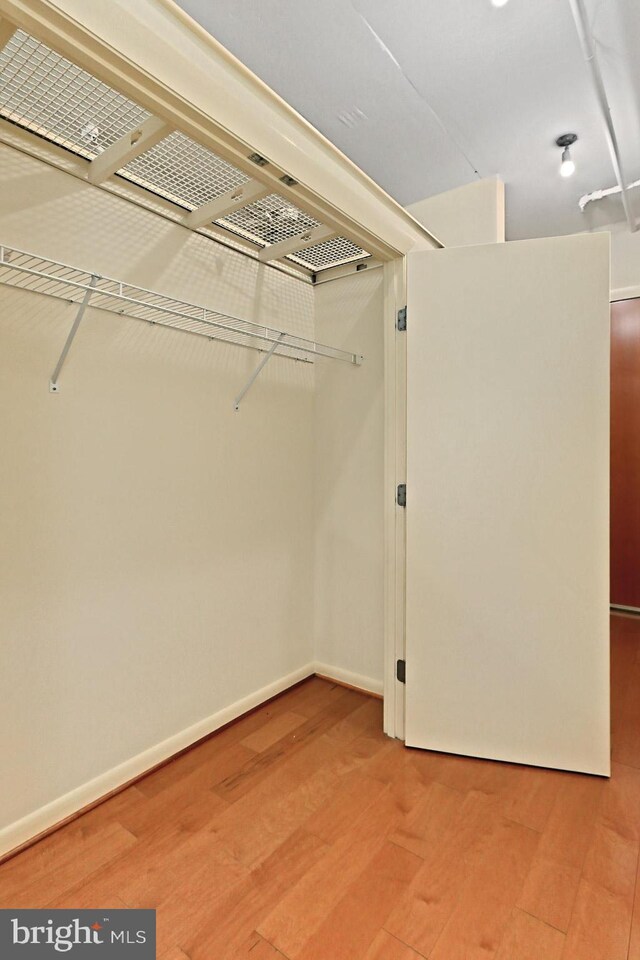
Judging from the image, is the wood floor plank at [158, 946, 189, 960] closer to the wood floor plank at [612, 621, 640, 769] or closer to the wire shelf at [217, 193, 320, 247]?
the wood floor plank at [612, 621, 640, 769]

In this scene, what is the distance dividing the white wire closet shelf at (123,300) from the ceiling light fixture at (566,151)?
1.36 m

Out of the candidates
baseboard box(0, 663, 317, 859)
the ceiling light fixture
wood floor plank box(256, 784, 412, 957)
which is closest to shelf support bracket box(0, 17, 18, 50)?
baseboard box(0, 663, 317, 859)

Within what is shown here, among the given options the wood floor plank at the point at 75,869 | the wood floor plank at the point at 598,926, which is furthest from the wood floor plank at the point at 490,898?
the wood floor plank at the point at 75,869

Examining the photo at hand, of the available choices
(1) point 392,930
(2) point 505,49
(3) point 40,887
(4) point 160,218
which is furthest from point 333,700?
(2) point 505,49

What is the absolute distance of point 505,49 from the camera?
70.6 inches

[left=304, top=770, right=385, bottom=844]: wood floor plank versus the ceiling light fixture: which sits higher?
the ceiling light fixture

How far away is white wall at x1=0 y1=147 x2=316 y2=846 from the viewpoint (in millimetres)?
1495

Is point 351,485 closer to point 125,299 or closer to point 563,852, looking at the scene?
point 125,299

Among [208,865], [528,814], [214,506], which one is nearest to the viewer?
[208,865]

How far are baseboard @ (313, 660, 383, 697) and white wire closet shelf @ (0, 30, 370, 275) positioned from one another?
2.11 meters

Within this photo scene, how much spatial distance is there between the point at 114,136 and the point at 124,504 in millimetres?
1221

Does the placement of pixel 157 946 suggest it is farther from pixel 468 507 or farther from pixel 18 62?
pixel 18 62

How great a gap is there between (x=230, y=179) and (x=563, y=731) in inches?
95.1

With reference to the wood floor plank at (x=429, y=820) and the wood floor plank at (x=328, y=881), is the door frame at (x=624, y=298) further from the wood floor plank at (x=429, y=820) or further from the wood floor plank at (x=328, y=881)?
the wood floor plank at (x=328, y=881)
